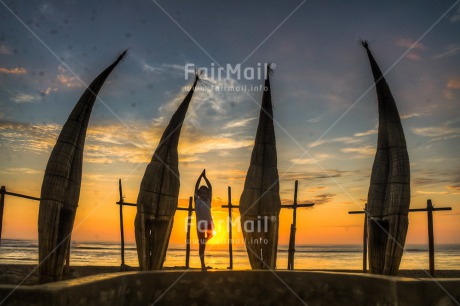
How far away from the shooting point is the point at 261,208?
1212 centimetres

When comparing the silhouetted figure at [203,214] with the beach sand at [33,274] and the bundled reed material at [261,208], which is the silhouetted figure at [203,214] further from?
→ the beach sand at [33,274]

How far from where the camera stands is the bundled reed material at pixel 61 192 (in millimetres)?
9289

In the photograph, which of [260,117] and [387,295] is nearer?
[387,295]

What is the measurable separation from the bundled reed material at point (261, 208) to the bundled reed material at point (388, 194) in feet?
8.56

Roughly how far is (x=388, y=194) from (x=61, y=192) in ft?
25.5

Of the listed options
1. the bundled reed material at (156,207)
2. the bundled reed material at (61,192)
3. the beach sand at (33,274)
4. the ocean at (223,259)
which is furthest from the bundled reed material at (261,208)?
the ocean at (223,259)

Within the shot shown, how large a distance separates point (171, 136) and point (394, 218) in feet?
20.8

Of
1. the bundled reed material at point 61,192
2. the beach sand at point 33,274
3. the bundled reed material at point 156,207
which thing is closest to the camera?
the bundled reed material at point 61,192

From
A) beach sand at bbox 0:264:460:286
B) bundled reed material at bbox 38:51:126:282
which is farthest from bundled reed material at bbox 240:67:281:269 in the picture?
beach sand at bbox 0:264:460:286

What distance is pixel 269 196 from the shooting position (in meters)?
12.2

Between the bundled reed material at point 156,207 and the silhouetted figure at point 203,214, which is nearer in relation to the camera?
the silhouetted figure at point 203,214

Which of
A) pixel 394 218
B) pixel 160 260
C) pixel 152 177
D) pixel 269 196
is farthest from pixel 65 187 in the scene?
→ pixel 394 218

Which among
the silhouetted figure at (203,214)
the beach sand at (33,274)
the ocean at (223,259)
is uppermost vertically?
the silhouetted figure at (203,214)

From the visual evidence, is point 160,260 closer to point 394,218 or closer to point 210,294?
point 210,294
